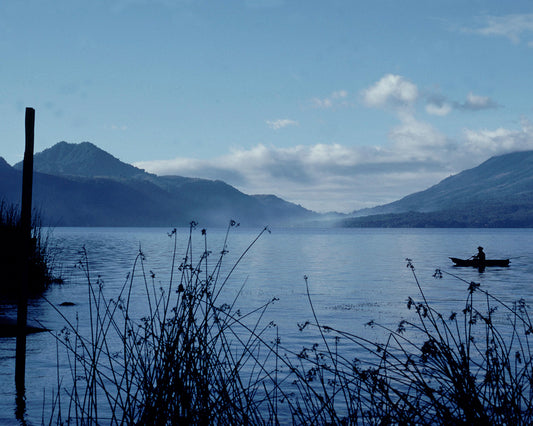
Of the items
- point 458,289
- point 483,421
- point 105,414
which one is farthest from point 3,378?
point 458,289

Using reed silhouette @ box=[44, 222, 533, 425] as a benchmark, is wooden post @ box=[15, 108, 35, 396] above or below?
above

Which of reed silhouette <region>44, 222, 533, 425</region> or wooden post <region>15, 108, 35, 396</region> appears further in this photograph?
wooden post <region>15, 108, 35, 396</region>

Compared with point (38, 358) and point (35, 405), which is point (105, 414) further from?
point (38, 358)

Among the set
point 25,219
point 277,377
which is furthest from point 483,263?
point 25,219

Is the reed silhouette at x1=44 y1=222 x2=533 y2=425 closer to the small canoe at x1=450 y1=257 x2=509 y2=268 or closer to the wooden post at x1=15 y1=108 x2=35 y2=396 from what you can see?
the wooden post at x1=15 y1=108 x2=35 y2=396

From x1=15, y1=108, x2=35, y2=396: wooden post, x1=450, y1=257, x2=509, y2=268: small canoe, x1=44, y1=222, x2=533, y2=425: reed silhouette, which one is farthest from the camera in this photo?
x1=450, y1=257, x2=509, y2=268: small canoe

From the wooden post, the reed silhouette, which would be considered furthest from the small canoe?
the wooden post

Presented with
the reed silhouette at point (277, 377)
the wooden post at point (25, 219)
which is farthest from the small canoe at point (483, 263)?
the wooden post at point (25, 219)

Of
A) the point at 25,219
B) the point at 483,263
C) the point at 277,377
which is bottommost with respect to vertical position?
the point at 277,377

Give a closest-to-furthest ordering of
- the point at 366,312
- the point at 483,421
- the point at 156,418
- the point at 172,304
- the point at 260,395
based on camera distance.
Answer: the point at 483,421 → the point at 156,418 → the point at 260,395 → the point at 366,312 → the point at 172,304

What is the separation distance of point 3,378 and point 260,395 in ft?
14.3

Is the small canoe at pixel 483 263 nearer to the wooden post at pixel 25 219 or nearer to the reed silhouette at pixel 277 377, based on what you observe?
the reed silhouette at pixel 277 377

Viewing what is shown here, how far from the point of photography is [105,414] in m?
9.43

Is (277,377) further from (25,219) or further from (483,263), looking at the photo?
(483,263)
